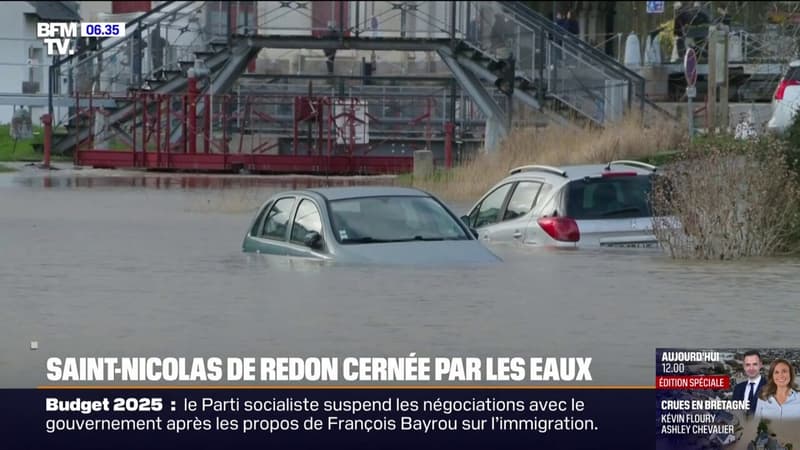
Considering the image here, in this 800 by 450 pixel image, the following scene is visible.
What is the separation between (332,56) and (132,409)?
39.9 metres

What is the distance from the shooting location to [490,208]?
2047 centimetres

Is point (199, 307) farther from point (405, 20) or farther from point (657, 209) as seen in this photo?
point (405, 20)

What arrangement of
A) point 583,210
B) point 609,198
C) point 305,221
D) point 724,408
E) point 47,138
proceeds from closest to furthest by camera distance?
point 724,408 → point 305,221 → point 583,210 → point 609,198 → point 47,138

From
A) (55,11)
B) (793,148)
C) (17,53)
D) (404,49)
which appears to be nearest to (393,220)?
(793,148)

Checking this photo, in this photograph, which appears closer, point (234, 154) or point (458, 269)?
point (458, 269)

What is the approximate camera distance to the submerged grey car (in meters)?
16.9

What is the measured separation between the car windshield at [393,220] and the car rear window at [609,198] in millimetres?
1826

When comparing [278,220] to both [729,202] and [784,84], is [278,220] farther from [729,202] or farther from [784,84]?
[784,84]

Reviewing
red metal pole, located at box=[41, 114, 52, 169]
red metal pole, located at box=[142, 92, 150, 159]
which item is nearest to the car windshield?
red metal pole, located at box=[41, 114, 52, 169]

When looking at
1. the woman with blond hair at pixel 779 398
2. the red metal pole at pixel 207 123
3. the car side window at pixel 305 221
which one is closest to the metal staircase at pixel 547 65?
the red metal pole at pixel 207 123

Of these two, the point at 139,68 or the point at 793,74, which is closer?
the point at 793,74

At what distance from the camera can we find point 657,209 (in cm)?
1891

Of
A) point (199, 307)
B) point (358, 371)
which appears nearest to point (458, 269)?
point (199, 307)

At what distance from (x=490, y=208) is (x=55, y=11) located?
41.5 metres
